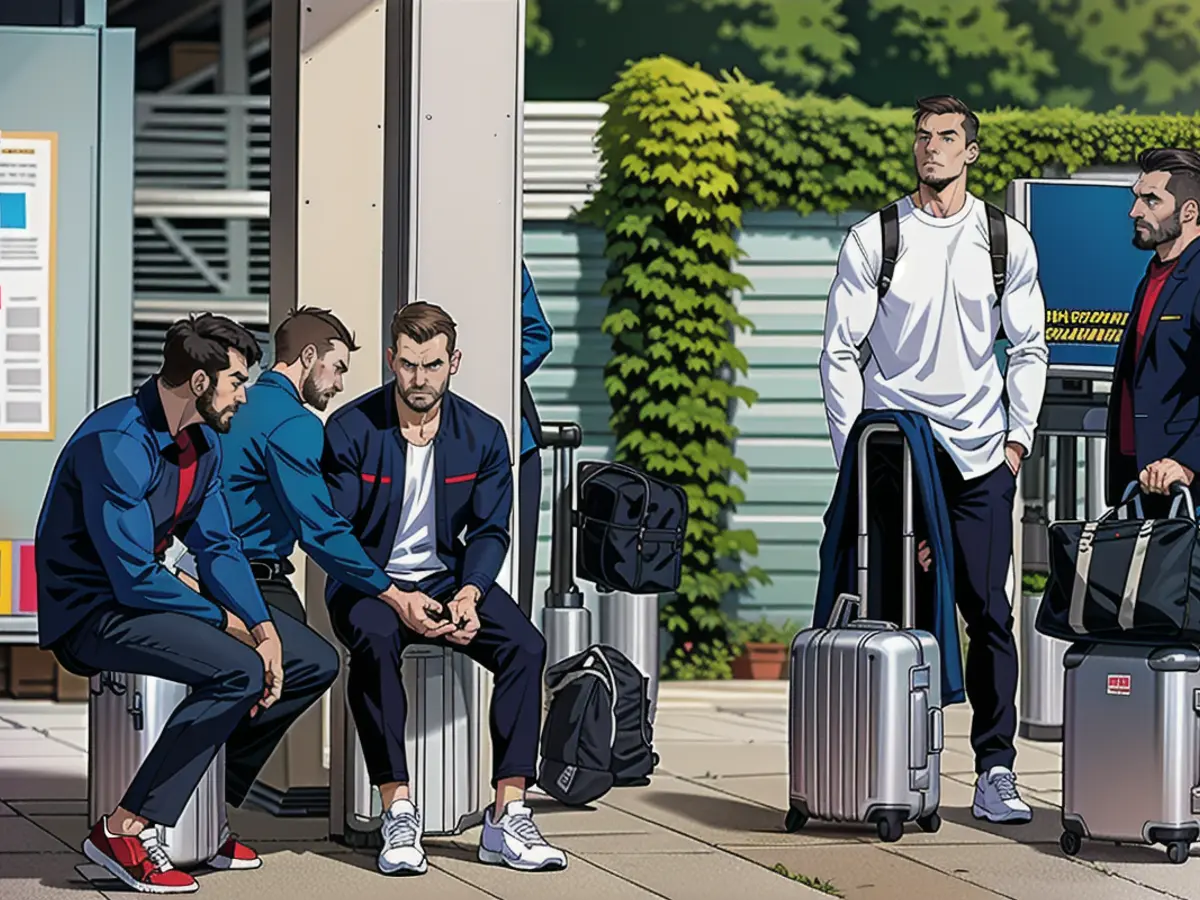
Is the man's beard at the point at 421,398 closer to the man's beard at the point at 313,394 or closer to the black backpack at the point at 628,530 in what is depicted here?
the man's beard at the point at 313,394

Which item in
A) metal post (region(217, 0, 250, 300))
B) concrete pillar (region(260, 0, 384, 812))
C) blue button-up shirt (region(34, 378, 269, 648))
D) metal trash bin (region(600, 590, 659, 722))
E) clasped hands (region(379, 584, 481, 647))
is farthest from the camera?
metal post (region(217, 0, 250, 300))

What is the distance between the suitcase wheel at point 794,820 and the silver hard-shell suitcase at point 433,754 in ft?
2.78

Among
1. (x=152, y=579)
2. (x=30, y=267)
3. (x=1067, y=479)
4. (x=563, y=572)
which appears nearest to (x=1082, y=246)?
(x=1067, y=479)

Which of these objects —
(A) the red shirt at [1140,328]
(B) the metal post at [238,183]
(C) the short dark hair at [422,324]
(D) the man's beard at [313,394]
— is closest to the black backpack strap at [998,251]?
(A) the red shirt at [1140,328]

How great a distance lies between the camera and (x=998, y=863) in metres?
5.61

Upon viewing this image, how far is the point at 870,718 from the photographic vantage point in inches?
226

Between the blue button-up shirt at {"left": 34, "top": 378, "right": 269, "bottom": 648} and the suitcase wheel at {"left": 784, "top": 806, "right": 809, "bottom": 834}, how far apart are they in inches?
65.7

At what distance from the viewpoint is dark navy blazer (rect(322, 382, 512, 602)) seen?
5.43 m

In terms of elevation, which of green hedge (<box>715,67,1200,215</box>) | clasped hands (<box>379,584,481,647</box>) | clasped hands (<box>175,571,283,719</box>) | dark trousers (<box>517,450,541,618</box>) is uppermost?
green hedge (<box>715,67,1200,215</box>)

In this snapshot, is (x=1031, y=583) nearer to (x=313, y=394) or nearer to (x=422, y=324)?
(x=313, y=394)

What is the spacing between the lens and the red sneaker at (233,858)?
17.5 feet

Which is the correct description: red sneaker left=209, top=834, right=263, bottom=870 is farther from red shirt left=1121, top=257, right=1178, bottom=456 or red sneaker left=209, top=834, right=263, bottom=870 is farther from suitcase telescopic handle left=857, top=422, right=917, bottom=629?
red shirt left=1121, top=257, right=1178, bottom=456

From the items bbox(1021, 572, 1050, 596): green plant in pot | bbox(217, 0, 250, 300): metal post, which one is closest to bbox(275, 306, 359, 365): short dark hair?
bbox(1021, 572, 1050, 596): green plant in pot

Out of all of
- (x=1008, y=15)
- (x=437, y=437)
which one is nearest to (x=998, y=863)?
(x=437, y=437)
